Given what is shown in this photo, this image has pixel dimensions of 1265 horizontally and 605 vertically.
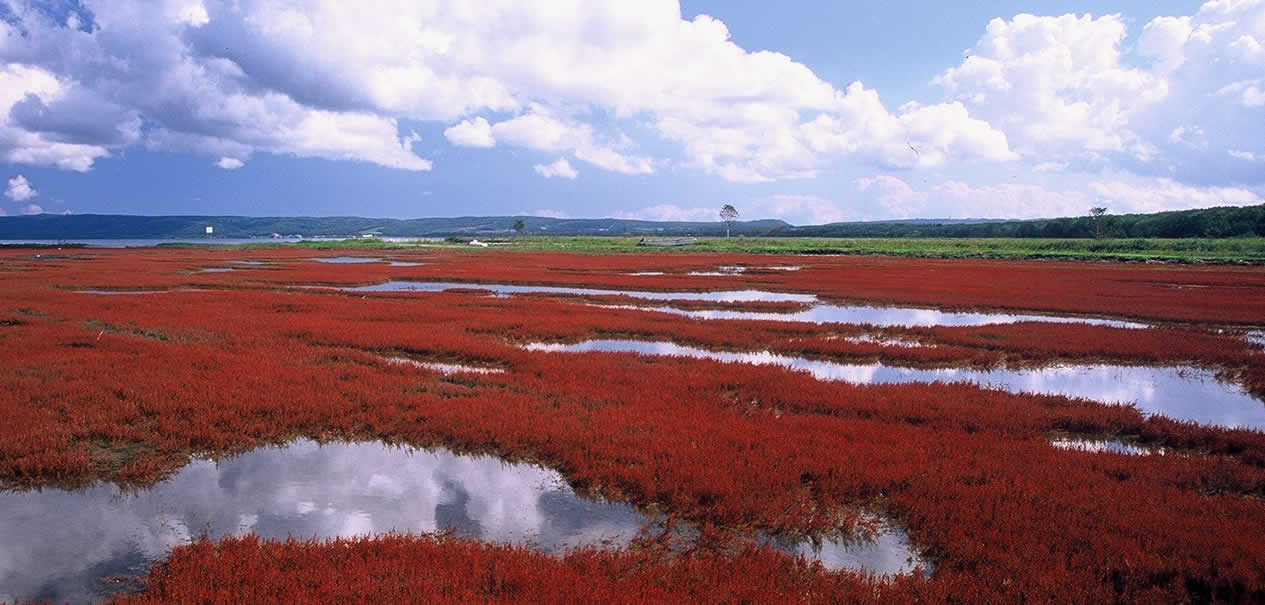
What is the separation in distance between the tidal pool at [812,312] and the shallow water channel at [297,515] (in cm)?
1829

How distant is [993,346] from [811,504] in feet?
49.4

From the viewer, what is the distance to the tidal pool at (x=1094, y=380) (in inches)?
526

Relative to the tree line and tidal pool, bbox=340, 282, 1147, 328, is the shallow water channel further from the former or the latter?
the tree line

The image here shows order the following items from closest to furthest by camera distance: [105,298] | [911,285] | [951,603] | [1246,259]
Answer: [951,603], [105,298], [911,285], [1246,259]

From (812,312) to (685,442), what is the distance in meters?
20.0

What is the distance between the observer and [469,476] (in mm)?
9023

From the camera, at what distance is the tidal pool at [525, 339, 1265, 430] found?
13.4 meters

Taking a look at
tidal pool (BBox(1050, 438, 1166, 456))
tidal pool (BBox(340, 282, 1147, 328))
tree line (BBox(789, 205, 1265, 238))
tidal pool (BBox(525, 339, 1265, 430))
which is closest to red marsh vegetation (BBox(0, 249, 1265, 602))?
tidal pool (BBox(1050, 438, 1166, 456))

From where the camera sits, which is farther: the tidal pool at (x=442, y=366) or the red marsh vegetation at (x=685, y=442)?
the tidal pool at (x=442, y=366)

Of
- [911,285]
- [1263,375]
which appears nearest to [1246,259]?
[911,285]

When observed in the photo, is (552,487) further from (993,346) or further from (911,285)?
(911,285)

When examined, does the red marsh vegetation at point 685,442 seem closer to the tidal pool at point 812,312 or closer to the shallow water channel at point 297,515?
the shallow water channel at point 297,515

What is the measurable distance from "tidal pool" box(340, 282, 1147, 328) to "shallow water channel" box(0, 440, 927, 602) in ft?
60.0

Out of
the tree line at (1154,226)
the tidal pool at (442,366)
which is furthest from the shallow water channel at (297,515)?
the tree line at (1154,226)
